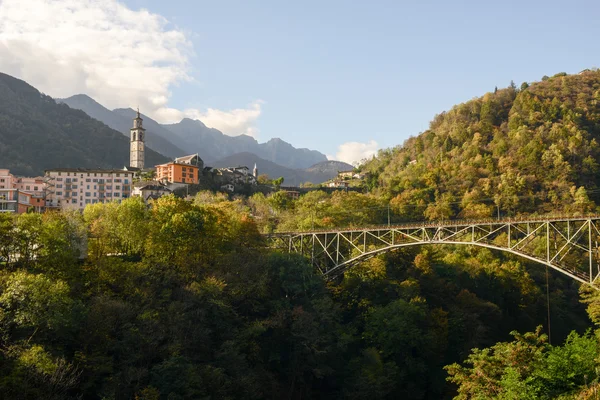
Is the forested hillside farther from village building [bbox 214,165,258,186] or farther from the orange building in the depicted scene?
the orange building

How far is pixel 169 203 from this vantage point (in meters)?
35.7

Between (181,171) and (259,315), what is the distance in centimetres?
4038

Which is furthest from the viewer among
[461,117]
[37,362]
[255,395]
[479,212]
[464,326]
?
[461,117]

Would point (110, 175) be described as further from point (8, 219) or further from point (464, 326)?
point (464, 326)

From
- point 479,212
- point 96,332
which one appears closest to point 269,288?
point 96,332

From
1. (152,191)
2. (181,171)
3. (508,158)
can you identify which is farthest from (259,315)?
(508,158)

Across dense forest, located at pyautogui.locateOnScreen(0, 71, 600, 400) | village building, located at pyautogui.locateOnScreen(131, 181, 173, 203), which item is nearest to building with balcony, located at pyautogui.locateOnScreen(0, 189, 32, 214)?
dense forest, located at pyautogui.locateOnScreen(0, 71, 600, 400)

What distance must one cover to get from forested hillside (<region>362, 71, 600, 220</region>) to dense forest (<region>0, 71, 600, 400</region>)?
18.5 ft

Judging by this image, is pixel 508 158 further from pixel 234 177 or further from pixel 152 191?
pixel 152 191

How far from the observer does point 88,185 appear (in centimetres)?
7031

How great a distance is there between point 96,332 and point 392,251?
26049mm

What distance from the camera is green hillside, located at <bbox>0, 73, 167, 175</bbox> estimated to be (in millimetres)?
109938

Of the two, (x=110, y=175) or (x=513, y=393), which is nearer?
(x=513, y=393)

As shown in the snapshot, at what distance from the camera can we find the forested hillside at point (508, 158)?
208 ft
